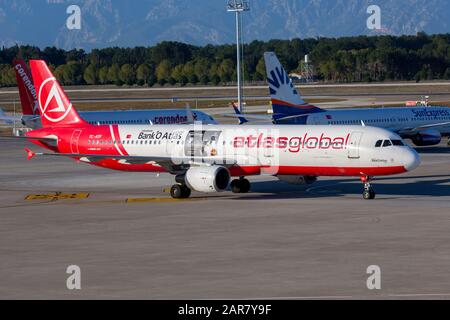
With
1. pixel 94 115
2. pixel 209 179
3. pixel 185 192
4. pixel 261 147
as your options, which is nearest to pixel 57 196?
pixel 185 192

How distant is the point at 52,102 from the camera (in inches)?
2346

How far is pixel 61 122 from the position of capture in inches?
2349

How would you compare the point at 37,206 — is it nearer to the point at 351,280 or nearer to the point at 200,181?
the point at 200,181

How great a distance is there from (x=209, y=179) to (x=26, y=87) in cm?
3641

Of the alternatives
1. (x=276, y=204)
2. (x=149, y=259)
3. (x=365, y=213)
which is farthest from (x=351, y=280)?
(x=276, y=204)

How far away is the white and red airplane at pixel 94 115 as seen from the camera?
83000mm

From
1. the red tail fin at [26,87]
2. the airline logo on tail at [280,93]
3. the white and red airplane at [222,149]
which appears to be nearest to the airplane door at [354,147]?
the white and red airplane at [222,149]

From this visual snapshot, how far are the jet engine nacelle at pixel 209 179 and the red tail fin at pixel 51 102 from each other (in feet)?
33.0

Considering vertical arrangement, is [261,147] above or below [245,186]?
above

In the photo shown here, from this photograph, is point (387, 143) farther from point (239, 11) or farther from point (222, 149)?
point (239, 11)

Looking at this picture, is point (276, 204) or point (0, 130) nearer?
point (276, 204)

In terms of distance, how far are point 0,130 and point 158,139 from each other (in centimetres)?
7070

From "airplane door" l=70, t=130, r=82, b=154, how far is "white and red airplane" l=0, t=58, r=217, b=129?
2309 cm

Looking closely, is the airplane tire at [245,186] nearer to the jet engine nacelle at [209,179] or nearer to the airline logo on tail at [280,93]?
the jet engine nacelle at [209,179]
